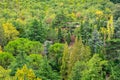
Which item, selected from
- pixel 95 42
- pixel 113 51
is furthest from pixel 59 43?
pixel 113 51

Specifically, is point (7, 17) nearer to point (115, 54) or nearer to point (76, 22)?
point (76, 22)

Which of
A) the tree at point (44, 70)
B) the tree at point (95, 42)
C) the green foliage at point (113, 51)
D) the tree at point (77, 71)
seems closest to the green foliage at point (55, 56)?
the tree at point (44, 70)

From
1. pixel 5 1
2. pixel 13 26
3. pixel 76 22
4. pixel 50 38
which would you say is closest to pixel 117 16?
pixel 76 22

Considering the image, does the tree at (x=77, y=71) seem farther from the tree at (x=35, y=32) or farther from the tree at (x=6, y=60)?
the tree at (x=35, y=32)

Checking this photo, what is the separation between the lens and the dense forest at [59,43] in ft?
178

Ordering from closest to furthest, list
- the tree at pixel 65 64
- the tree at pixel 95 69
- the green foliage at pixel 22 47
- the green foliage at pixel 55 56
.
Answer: the tree at pixel 95 69, the tree at pixel 65 64, the green foliage at pixel 55 56, the green foliage at pixel 22 47

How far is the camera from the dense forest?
5437 centimetres

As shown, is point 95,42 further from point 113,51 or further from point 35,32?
point 35,32

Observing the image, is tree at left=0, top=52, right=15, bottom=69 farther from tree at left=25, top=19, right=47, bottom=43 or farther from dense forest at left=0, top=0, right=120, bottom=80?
tree at left=25, top=19, right=47, bottom=43

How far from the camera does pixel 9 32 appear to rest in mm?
72562

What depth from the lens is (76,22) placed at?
279 feet

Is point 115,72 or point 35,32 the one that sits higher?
point 35,32

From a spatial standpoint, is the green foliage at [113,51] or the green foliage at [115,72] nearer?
the green foliage at [115,72]

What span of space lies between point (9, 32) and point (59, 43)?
38.5ft
